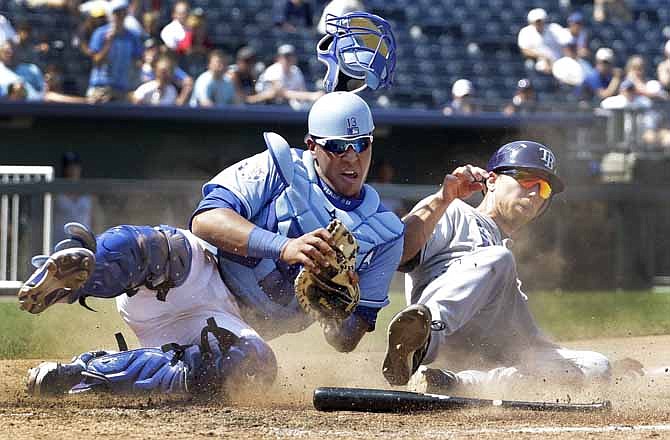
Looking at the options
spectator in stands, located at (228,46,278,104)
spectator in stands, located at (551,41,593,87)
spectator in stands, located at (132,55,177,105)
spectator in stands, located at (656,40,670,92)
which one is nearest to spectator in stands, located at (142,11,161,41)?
spectator in stands, located at (132,55,177,105)

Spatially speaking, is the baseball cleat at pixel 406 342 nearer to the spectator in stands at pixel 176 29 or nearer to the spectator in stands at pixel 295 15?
the spectator in stands at pixel 176 29

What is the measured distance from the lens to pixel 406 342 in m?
4.89

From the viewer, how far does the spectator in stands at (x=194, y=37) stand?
577 inches

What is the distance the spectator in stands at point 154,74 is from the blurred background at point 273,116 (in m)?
0.03

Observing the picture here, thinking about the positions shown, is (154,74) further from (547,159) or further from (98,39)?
(547,159)


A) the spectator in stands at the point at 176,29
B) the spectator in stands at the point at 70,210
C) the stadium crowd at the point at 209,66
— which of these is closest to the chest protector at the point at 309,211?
the spectator in stands at the point at 70,210

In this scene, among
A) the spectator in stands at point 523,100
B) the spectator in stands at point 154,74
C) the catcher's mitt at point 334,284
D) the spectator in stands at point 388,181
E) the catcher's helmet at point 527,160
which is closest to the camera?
the catcher's mitt at point 334,284

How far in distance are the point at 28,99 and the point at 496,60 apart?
7181 mm

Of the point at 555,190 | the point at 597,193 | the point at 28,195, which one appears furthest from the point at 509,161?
the point at 597,193

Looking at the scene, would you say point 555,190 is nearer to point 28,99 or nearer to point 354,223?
point 354,223

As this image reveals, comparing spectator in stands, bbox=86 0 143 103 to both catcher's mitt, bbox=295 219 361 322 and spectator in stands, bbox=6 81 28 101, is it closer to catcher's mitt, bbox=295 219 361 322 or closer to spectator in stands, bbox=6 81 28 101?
spectator in stands, bbox=6 81 28 101

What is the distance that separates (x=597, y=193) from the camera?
1344cm

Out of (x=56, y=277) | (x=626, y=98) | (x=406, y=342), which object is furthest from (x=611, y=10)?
(x=56, y=277)

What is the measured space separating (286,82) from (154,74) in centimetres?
162
